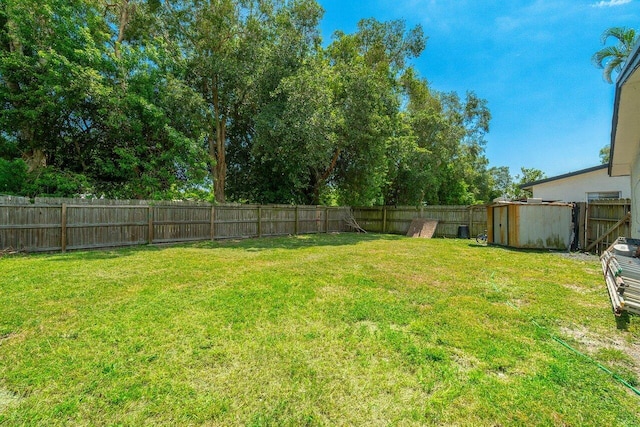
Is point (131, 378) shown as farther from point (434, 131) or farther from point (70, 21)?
point (434, 131)

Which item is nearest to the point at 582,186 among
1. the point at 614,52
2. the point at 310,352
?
the point at 614,52

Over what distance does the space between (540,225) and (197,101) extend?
1285cm

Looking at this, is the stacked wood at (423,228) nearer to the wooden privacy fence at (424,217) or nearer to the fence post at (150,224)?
the wooden privacy fence at (424,217)

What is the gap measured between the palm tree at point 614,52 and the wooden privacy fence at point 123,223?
16.4m

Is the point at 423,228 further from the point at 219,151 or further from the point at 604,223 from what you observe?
the point at 219,151

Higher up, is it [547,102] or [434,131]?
[547,102]

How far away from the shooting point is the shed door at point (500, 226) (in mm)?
9837

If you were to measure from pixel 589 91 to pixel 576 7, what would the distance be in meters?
9.27

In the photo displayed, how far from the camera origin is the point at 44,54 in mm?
8109

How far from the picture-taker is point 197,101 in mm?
11258

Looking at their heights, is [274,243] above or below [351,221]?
below

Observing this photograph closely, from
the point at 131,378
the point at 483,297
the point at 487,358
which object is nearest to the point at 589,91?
the point at 483,297

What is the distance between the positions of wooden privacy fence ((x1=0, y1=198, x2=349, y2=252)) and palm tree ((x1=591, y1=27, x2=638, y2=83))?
16.4 meters

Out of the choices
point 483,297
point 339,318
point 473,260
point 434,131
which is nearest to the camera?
point 339,318
